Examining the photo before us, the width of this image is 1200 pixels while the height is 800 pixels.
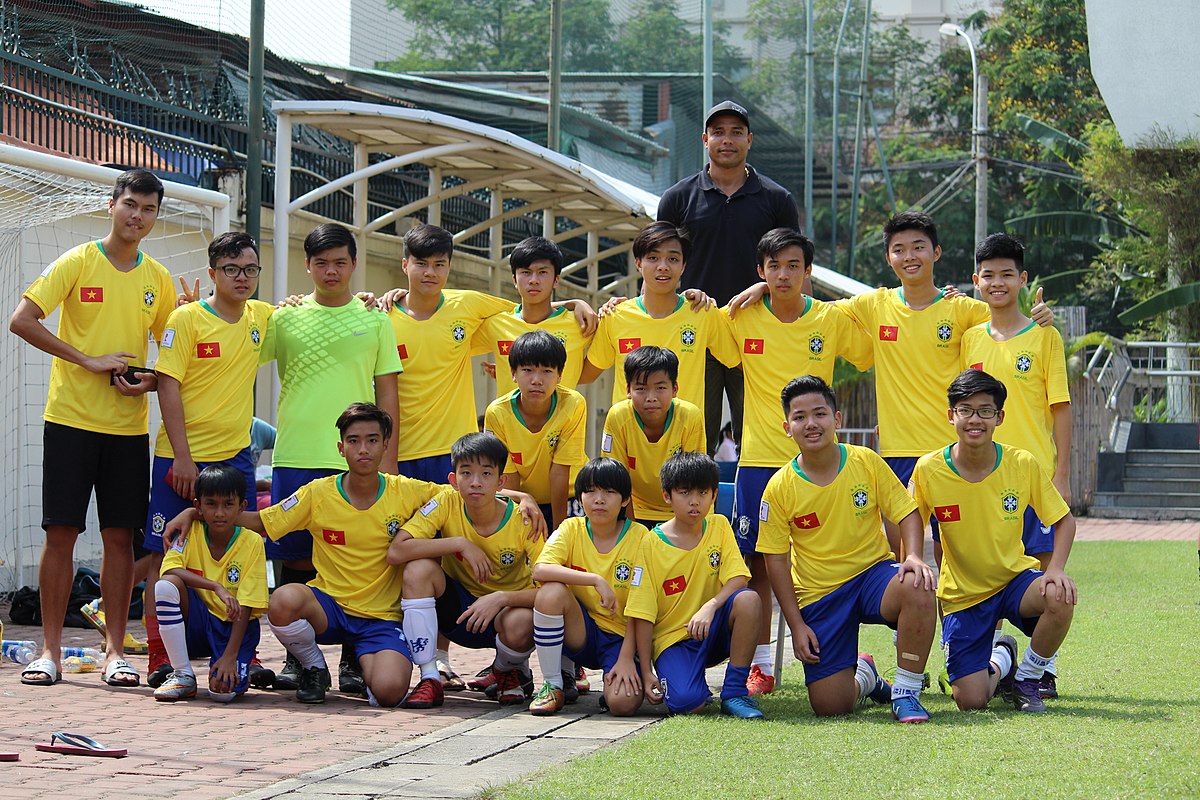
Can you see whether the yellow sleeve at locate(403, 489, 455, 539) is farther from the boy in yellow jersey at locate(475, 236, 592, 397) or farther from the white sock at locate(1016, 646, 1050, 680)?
the white sock at locate(1016, 646, 1050, 680)

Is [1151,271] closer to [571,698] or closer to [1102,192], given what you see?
[1102,192]

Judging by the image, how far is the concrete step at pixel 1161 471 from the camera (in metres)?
22.9

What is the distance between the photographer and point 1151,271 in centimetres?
3023

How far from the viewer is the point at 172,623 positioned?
258 inches

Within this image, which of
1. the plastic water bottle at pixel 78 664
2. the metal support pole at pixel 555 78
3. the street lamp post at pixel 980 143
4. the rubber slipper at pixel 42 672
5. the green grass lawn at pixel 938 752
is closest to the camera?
the green grass lawn at pixel 938 752

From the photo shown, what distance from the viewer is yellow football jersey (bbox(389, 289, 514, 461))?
24.2 feet

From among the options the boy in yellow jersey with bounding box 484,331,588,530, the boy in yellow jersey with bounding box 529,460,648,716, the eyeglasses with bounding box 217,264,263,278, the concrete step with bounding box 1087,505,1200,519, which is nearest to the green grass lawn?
the boy in yellow jersey with bounding box 529,460,648,716

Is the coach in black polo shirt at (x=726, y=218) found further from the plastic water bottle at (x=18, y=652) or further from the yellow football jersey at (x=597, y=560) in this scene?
the plastic water bottle at (x=18, y=652)

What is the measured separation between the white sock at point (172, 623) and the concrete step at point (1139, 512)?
17911 millimetres

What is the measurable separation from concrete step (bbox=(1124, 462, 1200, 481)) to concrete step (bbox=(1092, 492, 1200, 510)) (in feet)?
2.22

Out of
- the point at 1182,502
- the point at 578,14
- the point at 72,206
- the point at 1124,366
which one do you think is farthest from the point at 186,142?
the point at 578,14

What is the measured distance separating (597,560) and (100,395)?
105 inches

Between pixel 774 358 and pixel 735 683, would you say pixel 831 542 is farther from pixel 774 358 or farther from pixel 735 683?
pixel 774 358

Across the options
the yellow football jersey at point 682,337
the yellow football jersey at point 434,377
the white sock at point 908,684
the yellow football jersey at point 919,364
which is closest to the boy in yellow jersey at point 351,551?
the yellow football jersey at point 434,377
